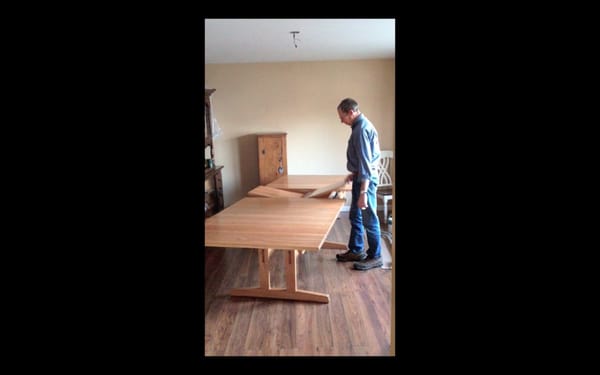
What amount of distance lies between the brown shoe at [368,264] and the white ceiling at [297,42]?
7.03 feet

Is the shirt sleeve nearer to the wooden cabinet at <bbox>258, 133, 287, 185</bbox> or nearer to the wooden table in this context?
the wooden table

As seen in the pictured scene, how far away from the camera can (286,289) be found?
2.64 meters

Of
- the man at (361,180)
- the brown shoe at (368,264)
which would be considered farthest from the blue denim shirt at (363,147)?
the brown shoe at (368,264)

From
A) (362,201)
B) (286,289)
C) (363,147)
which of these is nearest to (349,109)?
(363,147)

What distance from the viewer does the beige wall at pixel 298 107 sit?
16.6 feet

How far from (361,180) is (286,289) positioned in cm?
104

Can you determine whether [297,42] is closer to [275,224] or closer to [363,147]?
[363,147]

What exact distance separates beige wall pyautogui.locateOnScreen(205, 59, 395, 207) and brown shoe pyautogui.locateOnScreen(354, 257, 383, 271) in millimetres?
2296

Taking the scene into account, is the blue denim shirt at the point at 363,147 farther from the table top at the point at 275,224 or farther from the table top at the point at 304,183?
the table top at the point at 304,183

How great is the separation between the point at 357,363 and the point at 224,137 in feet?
15.7

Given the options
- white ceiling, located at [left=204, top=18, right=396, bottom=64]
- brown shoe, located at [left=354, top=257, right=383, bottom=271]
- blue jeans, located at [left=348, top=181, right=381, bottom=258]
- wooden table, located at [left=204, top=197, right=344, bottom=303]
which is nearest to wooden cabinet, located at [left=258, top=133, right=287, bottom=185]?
white ceiling, located at [left=204, top=18, right=396, bottom=64]
